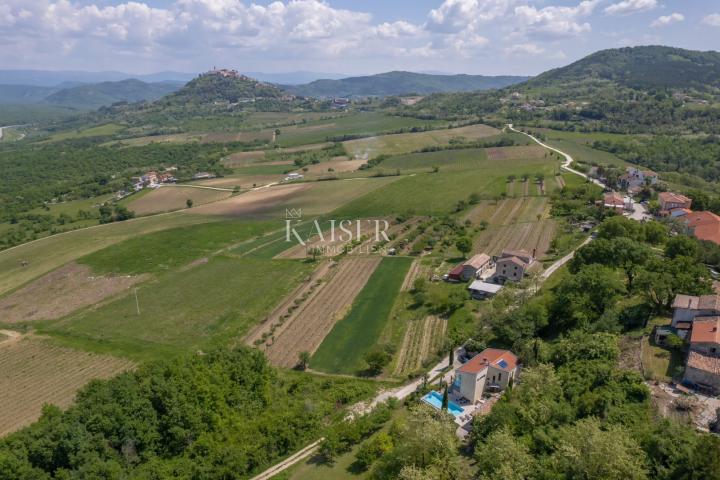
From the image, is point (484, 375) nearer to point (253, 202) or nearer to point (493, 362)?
point (493, 362)

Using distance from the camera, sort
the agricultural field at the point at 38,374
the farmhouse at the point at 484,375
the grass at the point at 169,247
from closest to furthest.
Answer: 1. the farmhouse at the point at 484,375
2. the agricultural field at the point at 38,374
3. the grass at the point at 169,247

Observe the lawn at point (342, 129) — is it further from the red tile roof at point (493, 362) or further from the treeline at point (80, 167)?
the red tile roof at point (493, 362)

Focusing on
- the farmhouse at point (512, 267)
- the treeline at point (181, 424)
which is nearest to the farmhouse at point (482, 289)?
the farmhouse at point (512, 267)

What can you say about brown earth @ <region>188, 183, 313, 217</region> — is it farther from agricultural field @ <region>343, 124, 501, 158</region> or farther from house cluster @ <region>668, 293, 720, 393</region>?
house cluster @ <region>668, 293, 720, 393</region>

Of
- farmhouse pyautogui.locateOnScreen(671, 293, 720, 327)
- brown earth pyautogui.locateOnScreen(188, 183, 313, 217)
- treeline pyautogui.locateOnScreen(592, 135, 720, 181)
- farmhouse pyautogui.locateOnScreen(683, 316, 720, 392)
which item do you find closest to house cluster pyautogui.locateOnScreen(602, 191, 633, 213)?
farmhouse pyautogui.locateOnScreen(671, 293, 720, 327)

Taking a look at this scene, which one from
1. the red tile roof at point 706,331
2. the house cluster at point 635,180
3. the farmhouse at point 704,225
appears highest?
the house cluster at point 635,180

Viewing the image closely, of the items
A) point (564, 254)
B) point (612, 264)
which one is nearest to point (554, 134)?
point (564, 254)

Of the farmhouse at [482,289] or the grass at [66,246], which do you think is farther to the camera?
the grass at [66,246]

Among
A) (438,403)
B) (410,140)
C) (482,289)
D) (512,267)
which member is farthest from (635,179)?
(410,140)
